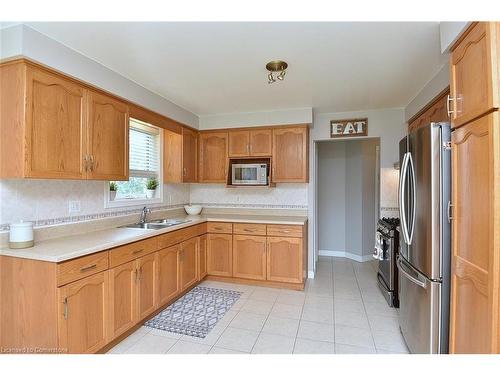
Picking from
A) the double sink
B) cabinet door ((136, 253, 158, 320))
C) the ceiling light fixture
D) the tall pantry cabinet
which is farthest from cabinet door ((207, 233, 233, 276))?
the tall pantry cabinet

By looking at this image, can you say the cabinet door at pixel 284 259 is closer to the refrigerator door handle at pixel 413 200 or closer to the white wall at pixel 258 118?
the refrigerator door handle at pixel 413 200

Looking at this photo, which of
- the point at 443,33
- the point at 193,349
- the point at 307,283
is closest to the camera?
the point at 443,33

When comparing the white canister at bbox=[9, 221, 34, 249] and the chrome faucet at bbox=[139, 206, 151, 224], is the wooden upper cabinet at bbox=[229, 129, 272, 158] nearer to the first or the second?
the chrome faucet at bbox=[139, 206, 151, 224]

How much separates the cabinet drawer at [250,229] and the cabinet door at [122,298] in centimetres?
148

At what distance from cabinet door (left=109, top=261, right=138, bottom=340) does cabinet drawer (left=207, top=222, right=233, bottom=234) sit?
4.57ft

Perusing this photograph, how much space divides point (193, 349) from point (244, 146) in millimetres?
2627

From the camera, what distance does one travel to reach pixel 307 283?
3.54 metres

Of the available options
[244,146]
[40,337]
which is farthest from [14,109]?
[244,146]

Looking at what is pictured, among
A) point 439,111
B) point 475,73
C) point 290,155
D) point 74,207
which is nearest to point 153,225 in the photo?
point 74,207

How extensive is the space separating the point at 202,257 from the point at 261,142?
6.06ft

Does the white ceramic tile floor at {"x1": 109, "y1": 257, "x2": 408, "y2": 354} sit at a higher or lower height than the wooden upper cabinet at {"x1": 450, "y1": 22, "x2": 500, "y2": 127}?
→ lower

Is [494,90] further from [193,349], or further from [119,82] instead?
[119,82]

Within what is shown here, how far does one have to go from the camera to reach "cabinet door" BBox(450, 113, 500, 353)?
1.16 m

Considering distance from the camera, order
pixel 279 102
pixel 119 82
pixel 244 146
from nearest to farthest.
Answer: pixel 119 82, pixel 279 102, pixel 244 146
